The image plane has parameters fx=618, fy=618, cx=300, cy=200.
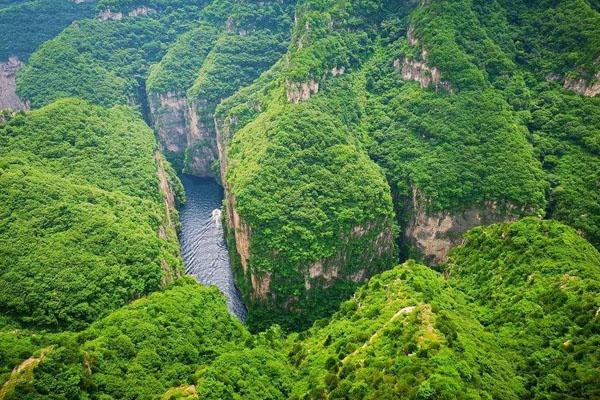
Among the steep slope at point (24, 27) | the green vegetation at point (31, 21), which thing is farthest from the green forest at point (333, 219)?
the green vegetation at point (31, 21)

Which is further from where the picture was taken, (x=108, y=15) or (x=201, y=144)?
(x=108, y=15)

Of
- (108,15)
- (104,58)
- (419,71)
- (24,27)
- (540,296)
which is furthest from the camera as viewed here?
(108,15)

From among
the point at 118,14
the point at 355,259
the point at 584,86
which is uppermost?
the point at 118,14

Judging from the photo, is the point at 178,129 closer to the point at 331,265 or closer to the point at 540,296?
the point at 331,265

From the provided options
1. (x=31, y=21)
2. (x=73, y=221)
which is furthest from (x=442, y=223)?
(x=31, y=21)

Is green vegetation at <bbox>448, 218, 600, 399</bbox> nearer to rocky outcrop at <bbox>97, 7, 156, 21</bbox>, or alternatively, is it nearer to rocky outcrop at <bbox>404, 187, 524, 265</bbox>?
rocky outcrop at <bbox>404, 187, 524, 265</bbox>

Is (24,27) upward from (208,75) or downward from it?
upward
